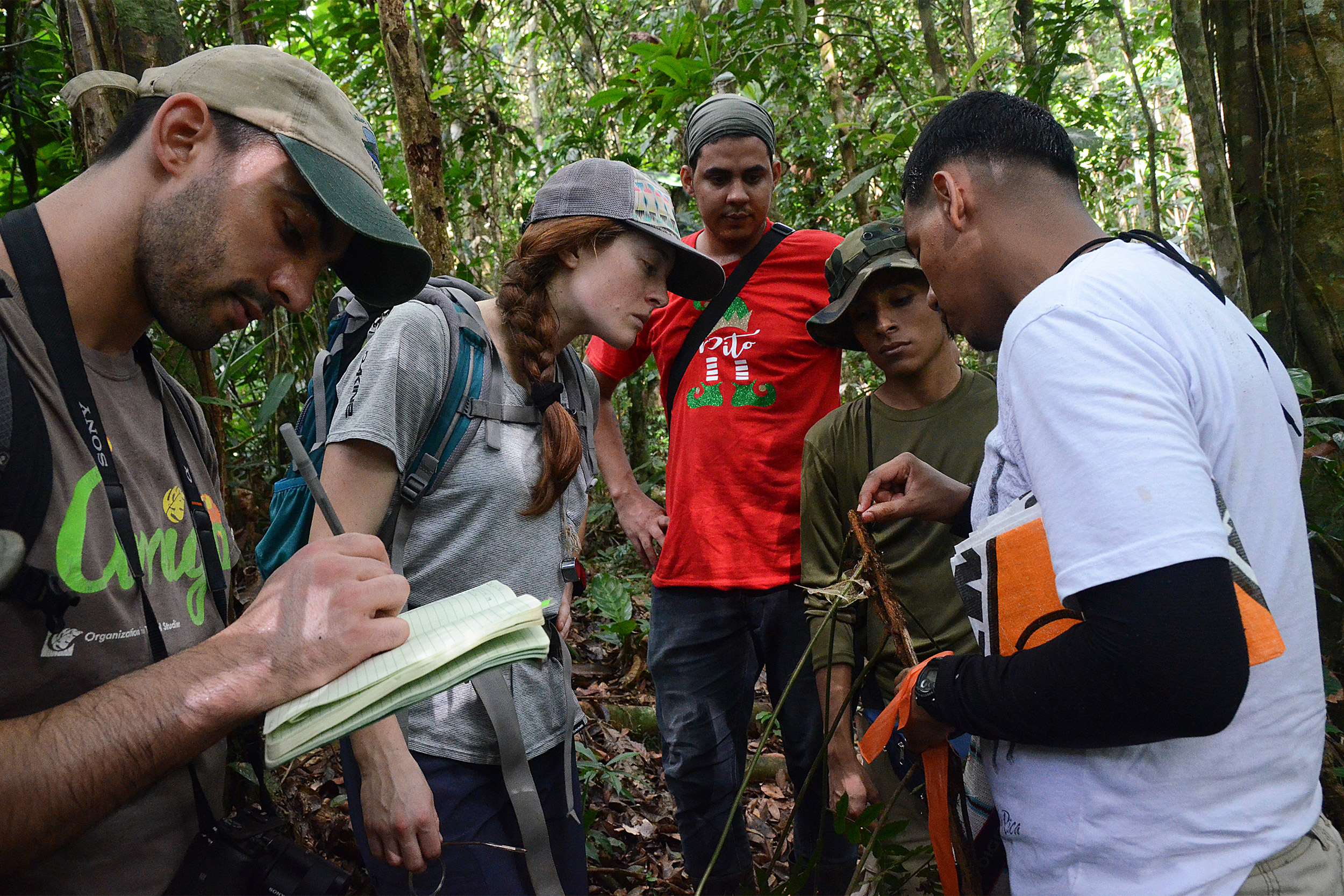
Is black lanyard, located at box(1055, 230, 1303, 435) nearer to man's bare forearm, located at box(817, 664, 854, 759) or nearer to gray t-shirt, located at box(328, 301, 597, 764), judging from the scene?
gray t-shirt, located at box(328, 301, 597, 764)

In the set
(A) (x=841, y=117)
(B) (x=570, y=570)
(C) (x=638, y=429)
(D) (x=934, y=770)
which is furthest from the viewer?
(C) (x=638, y=429)

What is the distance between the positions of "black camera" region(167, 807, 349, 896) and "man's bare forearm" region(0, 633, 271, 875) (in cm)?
33

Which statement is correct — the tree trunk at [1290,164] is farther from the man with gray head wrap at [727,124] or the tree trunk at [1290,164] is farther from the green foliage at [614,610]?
the green foliage at [614,610]

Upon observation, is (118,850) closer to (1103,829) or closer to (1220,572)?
(1103,829)

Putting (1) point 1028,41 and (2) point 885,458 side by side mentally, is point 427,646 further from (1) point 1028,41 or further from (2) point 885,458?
(1) point 1028,41

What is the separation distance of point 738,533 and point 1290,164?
2.91 m

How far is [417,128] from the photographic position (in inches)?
143

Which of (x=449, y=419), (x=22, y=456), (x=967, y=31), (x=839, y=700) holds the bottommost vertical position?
(x=839, y=700)

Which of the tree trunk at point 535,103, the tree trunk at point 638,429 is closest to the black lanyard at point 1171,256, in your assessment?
the tree trunk at point 638,429

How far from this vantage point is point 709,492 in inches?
122

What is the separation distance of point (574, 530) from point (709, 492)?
896 mm

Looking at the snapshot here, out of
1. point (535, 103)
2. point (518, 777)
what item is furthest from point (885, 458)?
point (535, 103)

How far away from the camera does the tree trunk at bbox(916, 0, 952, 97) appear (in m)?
4.84

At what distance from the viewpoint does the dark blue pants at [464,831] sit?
1.77 metres
